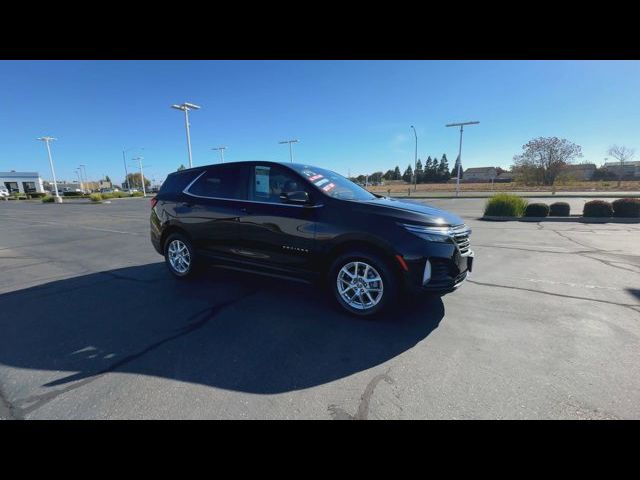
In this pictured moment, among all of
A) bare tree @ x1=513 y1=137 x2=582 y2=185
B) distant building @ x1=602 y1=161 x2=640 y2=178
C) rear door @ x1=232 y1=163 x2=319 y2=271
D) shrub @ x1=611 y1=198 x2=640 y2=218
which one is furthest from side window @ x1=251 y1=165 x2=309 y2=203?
distant building @ x1=602 y1=161 x2=640 y2=178

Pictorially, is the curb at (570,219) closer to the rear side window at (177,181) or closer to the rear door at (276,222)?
the rear door at (276,222)

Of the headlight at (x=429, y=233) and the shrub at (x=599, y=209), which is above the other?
the headlight at (x=429, y=233)

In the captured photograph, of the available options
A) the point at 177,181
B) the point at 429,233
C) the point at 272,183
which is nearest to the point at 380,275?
the point at 429,233

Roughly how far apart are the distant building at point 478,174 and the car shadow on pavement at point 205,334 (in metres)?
114

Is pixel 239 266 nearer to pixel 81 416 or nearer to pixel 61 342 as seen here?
pixel 61 342

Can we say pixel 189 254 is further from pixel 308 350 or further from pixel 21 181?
pixel 21 181

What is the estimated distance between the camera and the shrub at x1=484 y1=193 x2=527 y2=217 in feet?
45.8

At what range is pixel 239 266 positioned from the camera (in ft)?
14.2

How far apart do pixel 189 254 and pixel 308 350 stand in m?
2.97

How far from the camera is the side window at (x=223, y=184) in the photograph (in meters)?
4.34

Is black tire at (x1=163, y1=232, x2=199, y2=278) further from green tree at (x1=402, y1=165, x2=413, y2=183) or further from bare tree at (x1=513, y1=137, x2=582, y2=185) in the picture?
green tree at (x1=402, y1=165, x2=413, y2=183)

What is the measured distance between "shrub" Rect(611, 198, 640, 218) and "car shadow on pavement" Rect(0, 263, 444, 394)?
14.7 metres

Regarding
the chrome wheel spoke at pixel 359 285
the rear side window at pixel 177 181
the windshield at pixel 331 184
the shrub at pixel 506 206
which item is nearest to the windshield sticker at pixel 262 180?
the windshield at pixel 331 184
